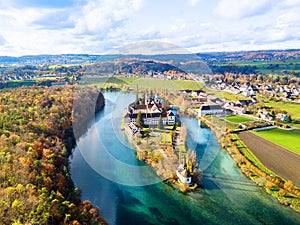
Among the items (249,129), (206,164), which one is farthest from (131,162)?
(249,129)

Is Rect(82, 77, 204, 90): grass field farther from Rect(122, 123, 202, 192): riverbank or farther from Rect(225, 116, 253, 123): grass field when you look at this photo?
Rect(122, 123, 202, 192): riverbank

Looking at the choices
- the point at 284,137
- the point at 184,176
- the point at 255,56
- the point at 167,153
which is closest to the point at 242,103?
the point at 284,137

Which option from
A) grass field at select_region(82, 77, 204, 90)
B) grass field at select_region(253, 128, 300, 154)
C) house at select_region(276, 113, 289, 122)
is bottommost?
grass field at select_region(253, 128, 300, 154)

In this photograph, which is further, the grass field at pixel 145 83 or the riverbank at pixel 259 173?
the grass field at pixel 145 83

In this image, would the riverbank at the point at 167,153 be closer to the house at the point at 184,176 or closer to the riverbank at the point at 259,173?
the house at the point at 184,176

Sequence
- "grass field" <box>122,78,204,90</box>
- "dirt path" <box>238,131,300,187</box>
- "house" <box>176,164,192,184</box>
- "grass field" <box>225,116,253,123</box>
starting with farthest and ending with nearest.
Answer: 1. "grass field" <box>122,78,204,90</box>
2. "grass field" <box>225,116,253,123</box>
3. "dirt path" <box>238,131,300,187</box>
4. "house" <box>176,164,192,184</box>

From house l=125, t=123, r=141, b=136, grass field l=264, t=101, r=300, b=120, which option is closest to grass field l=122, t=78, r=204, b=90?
grass field l=264, t=101, r=300, b=120

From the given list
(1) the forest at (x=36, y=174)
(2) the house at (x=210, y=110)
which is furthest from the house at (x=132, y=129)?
(2) the house at (x=210, y=110)
